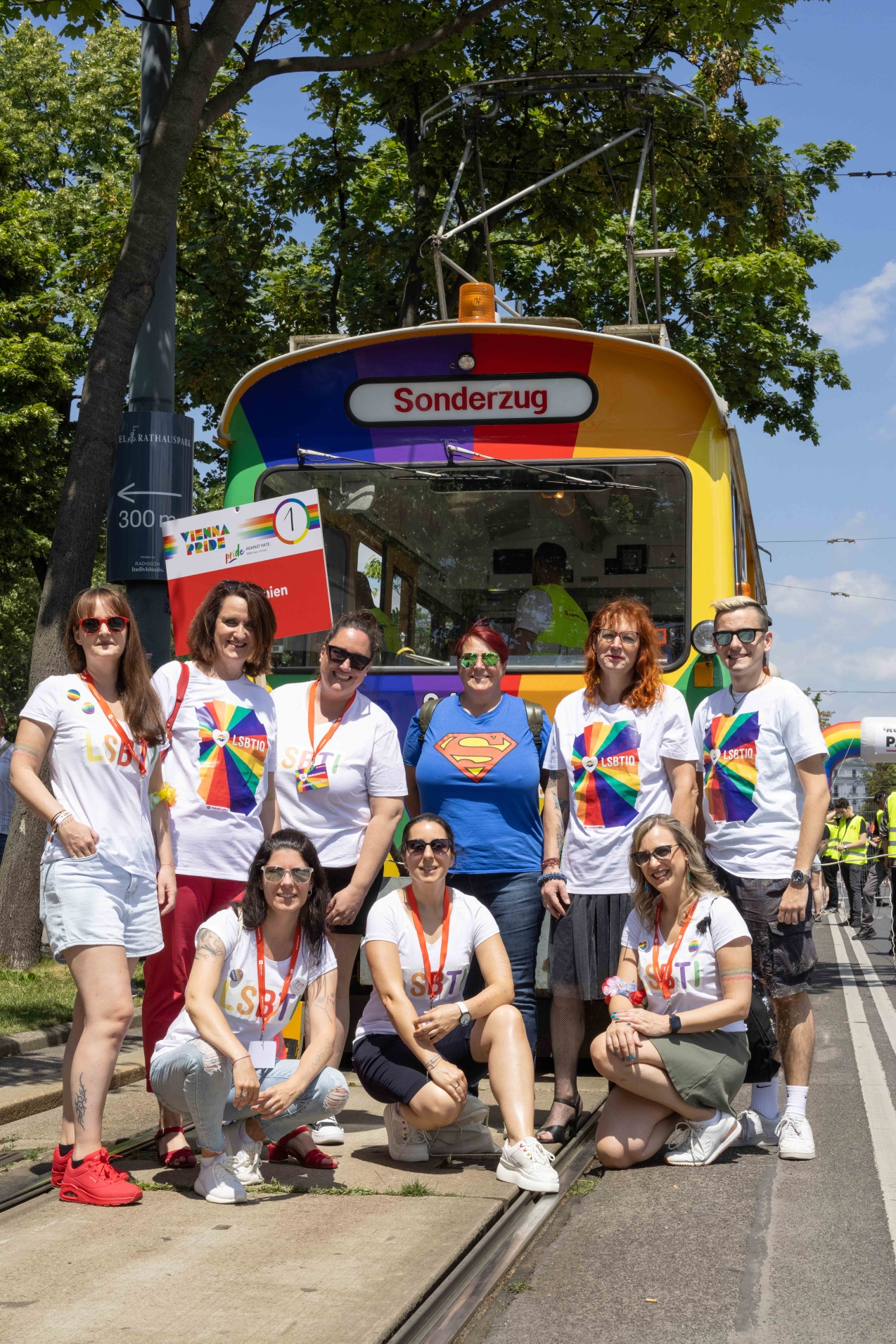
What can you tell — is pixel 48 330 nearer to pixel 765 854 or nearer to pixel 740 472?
pixel 740 472

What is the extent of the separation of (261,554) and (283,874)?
2106 mm

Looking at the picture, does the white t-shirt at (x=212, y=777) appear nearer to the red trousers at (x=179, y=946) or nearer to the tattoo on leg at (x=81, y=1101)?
the red trousers at (x=179, y=946)

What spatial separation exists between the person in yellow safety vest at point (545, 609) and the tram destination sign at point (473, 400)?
0.64 metres

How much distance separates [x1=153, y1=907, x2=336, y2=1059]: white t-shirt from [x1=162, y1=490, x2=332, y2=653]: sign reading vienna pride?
1999 millimetres

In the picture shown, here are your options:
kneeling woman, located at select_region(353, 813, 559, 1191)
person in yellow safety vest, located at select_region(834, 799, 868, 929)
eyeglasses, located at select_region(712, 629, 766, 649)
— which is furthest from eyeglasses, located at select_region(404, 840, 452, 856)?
person in yellow safety vest, located at select_region(834, 799, 868, 929)

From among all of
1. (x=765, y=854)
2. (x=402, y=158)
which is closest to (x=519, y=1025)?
(x=765, y=854)

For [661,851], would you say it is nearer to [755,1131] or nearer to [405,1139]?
[755,1131]

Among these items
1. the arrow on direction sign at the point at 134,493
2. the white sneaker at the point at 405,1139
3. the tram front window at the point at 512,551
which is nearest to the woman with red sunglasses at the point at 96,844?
the white sneaker at the point at 405,1139

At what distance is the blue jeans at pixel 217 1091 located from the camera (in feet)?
14.8

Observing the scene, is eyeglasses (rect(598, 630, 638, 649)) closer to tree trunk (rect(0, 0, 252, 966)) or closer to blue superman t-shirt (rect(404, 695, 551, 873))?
blue superman t-shirt (rect(404, 695, 551, 873))

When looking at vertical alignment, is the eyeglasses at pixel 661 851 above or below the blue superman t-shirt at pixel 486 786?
below

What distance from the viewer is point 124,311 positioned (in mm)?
8250

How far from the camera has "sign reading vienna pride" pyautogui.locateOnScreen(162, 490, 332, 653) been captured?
21.4 ft

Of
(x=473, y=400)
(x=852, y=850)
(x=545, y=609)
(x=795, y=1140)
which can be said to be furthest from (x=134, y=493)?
(x=852, y=850)
